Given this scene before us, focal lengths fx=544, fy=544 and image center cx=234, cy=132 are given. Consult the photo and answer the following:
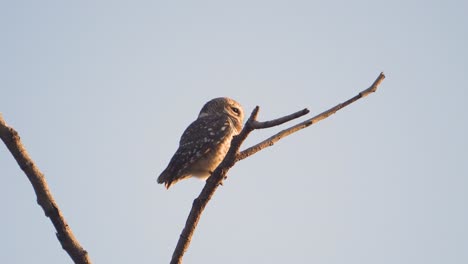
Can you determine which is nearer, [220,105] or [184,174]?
[184,174]

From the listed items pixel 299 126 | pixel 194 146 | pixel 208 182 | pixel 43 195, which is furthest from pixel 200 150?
pixel 43 195

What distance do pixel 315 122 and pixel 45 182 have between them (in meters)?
1.69

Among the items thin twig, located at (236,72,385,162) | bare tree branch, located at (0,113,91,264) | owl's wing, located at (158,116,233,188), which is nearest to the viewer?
bare tree branch, located at (0,113,91,264)

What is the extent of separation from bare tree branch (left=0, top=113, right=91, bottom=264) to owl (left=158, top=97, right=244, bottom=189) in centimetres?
460

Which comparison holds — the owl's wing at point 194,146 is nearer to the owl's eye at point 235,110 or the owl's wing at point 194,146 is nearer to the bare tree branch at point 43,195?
the owl's eye at point 235,110

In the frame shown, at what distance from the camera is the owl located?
7250 mm

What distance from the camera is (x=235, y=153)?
327cm

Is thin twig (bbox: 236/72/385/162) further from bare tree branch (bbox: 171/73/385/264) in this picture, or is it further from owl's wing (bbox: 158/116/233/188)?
owl's wing (bbox: 158/116/233/188)

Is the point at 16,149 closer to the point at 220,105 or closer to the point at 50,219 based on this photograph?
Answer: the point at 50,219

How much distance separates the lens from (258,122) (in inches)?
118

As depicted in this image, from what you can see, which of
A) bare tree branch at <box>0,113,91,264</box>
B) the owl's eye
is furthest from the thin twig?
the owl's eye

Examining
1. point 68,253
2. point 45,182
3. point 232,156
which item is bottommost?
point 68,253

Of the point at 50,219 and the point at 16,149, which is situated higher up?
the point at 16,149

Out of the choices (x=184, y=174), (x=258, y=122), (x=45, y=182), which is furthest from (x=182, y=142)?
(x=45, y=182)
